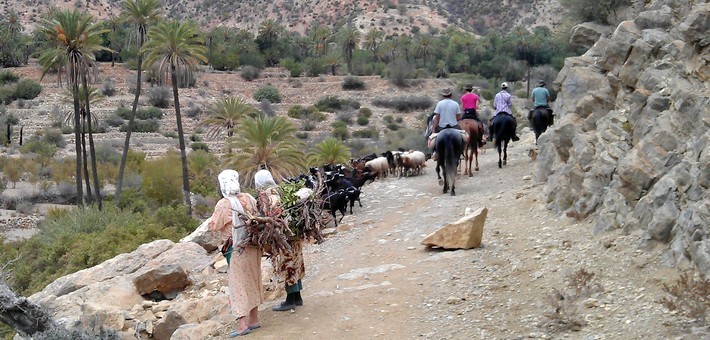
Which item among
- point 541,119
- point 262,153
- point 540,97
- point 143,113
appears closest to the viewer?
point 541,119

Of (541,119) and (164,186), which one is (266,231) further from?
(164,186)

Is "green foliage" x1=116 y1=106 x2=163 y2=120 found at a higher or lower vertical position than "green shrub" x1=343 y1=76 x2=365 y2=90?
lower

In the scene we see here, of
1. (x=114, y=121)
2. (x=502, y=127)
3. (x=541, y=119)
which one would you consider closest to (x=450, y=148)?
(x=502, y=127)

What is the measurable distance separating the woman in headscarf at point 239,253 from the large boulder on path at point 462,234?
3.34 metres

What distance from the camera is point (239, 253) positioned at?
26.4 feet

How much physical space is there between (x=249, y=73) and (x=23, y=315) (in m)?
65.3

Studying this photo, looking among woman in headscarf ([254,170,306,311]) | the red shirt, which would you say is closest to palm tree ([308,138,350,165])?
the red shirt

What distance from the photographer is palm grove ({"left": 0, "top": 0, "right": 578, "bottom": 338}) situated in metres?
24.5

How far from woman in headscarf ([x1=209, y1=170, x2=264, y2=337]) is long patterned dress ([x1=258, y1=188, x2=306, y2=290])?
16 centimetres

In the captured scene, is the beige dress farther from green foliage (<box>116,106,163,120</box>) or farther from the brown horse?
green foliage (<box>116,106,163,120</box>)

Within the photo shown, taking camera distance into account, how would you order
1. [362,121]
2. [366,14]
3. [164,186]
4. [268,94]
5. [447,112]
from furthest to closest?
[366,14], [268,94], [362,121], [164,186], [447,112]

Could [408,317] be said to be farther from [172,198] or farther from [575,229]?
[172,198]

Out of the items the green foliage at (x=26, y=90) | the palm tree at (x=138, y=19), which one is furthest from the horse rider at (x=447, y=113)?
the green foliage at (x=26, y=90)

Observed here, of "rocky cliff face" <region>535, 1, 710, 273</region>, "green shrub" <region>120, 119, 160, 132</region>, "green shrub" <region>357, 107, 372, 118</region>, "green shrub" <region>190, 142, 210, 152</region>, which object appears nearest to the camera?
"rocky cliff face" <region>535, 1, 710, 273</region>
